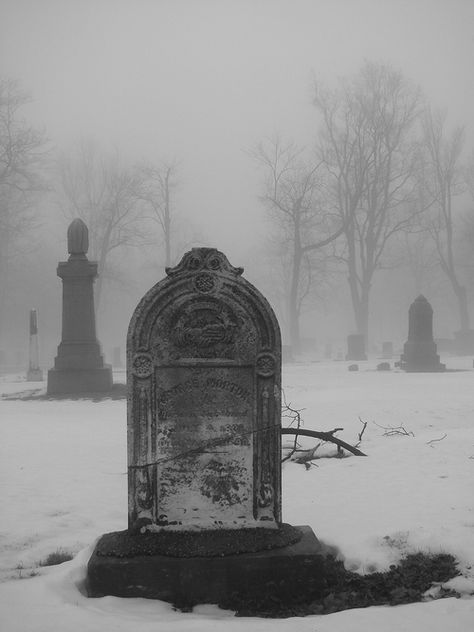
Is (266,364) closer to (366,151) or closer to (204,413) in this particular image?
(204,413)

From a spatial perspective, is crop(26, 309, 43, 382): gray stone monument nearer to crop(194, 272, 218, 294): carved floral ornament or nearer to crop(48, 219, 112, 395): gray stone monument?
crop(48, 219, 112, 395): gray stone monument

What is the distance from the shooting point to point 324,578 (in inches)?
143

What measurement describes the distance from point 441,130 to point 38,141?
79.1 ft

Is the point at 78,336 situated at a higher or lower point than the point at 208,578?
higher

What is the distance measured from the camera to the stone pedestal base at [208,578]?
3549mm

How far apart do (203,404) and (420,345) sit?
17317 millimetres

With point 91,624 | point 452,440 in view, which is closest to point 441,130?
point 452,440

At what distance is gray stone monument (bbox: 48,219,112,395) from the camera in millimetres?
14156

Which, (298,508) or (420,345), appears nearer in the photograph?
(298,508)

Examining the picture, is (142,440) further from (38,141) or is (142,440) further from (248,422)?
(38,141)

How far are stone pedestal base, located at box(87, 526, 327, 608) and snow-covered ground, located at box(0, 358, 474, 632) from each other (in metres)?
0.11

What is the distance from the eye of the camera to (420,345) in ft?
65.5

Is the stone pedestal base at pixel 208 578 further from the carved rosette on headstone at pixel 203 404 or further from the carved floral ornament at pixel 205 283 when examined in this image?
the carved floral ornament at pixel 205 283

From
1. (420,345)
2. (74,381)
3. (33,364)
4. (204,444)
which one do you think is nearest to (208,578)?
(204,444)
